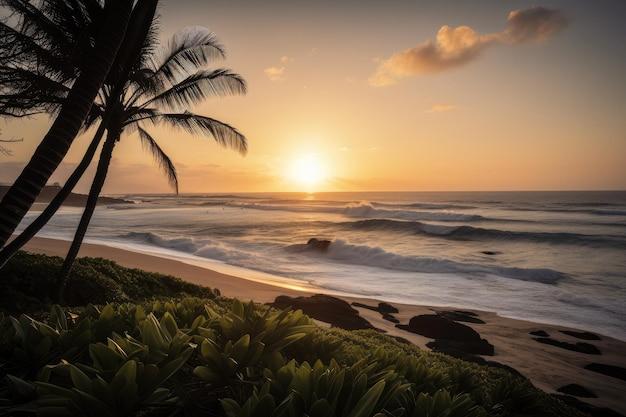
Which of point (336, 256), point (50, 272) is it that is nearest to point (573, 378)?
point (50, 272)

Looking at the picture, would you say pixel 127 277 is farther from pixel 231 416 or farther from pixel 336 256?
pixel 336 256

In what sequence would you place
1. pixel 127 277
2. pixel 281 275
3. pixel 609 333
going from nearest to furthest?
pixel 127 277 < pixel 609 333 < pixel 281 275

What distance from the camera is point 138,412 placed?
136cm

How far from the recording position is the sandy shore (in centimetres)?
719

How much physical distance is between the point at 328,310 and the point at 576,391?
572 cm

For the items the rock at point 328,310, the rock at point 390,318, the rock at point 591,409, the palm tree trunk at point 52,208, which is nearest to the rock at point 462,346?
the rock at point 390,318

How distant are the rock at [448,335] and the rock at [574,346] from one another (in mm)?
1943

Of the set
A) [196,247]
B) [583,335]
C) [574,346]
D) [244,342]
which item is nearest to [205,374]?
[244,342]

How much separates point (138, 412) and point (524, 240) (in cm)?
3428

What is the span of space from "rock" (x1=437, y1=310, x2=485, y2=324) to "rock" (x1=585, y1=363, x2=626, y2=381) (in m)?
2.95

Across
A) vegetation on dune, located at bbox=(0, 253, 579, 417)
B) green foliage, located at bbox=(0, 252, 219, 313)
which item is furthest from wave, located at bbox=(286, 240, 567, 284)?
vegetation on dune, located at bbox=(0, 253, 579, 417)

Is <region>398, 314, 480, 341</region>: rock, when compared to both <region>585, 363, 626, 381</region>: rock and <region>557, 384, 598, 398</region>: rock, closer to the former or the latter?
<region>557, 384, 598, 398</region>: rock

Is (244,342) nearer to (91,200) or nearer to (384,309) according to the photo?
(91,200)

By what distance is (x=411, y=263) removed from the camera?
20906 mm
